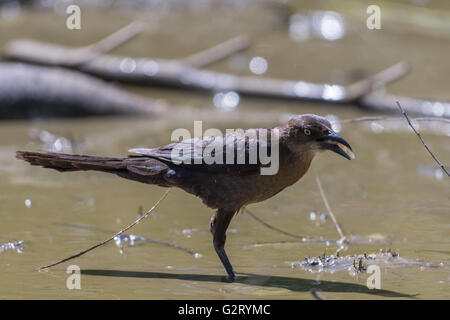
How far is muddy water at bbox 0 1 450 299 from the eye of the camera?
17.3ft

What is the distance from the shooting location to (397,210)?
7281 mm

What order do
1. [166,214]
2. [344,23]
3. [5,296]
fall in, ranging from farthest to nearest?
[344,23]
[166,214]
[5,296]

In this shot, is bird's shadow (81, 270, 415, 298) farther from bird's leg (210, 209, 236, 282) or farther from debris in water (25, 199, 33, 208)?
debris in water (25, 199, 33, 208)

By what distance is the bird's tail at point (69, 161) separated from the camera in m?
5.66

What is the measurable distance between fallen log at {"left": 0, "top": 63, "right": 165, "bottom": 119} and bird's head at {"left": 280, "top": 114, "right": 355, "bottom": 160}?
6.22 meters

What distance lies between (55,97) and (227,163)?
6255 millimetres

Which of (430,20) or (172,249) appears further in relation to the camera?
(430,20)

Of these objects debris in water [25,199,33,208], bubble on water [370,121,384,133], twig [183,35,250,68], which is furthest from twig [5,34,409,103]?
debris in water [25,199,33,208]

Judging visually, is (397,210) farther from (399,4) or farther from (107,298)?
(399,4)

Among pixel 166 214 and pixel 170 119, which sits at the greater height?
pixel 170 119

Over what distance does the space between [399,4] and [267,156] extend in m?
12.5

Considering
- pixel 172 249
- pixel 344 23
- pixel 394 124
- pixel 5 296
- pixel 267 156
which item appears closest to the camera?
pixel 5 296

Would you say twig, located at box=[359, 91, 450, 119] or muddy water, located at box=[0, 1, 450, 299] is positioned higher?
twig, located at box=[359, 91, 450, 119]

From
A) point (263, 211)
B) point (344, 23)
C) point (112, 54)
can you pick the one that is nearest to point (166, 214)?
point (263, 211)
